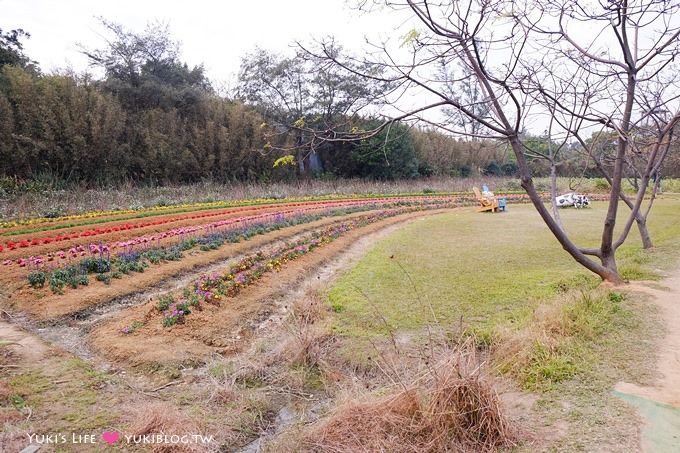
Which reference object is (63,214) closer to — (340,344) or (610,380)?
(340,344)

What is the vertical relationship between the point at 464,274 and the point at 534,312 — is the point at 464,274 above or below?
below

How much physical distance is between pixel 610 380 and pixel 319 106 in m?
26.5

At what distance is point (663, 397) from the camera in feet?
8.50

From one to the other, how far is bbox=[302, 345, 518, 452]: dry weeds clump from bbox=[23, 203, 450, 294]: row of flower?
4598mm

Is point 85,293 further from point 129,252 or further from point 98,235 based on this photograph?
point 98,235

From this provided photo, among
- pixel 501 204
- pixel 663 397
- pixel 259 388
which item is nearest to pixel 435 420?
pixel 663 397

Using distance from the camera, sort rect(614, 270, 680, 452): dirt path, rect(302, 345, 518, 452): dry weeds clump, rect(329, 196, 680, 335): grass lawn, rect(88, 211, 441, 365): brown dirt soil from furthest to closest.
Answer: rect(329, 196, 680, 335): grass lawn
rect(88, 211, 441, 365): brown dirt soil
rect(302, 345, 518, 452): dry weeds clump
rect(614, 270, 680, 452): dirt path

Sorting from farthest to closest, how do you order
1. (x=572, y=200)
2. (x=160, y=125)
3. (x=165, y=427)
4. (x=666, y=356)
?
(x=160, y=125) < (x=572, y=200) < (x=666, y=356) < (x=165, y=427)

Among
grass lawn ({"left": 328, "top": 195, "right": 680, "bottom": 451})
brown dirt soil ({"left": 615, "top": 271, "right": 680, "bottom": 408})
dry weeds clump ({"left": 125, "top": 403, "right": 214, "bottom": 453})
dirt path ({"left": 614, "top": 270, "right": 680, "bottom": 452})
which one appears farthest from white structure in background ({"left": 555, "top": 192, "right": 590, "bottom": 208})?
dry weeds clump ({"left": 125, "top": 403, "right": 214, "bottom": 453})

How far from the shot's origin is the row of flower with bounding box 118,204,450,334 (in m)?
4.86

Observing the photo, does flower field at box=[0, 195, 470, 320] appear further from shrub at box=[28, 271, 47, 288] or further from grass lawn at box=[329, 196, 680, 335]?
grass lawn at box=[329, 196, 680, 335]

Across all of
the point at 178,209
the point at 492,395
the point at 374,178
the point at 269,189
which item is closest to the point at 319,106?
the point at 374,178

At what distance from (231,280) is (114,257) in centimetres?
225

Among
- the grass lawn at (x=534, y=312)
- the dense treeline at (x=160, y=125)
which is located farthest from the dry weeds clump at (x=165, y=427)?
the dense treeline at (x=160, y=125)
